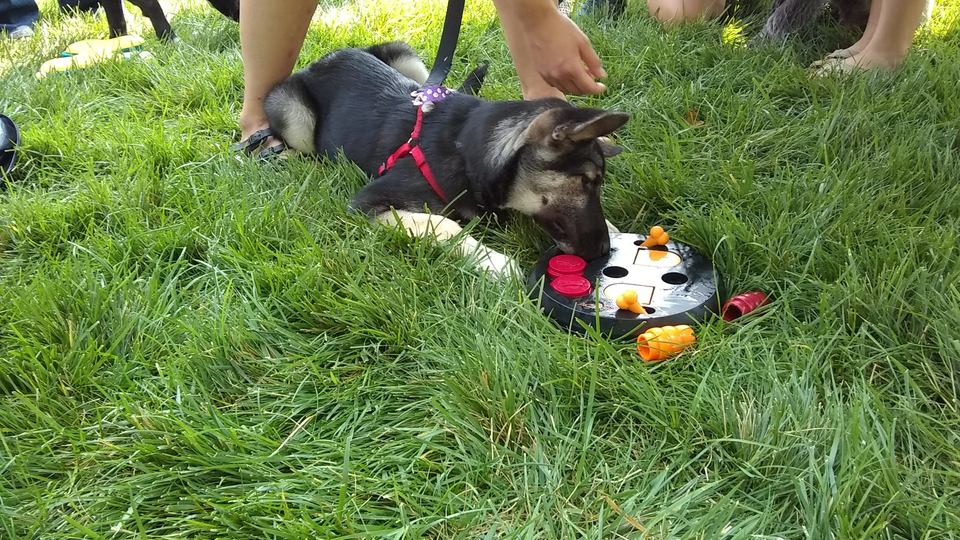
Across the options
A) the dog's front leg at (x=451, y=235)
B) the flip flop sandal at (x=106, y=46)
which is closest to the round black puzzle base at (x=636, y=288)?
the dog's front leg at (x=451, y=235)

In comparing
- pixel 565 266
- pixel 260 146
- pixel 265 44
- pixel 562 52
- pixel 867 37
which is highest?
pixel 562 52

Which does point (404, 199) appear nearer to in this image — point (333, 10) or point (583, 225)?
point (583, 225)

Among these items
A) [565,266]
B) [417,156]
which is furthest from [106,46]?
[565,266]

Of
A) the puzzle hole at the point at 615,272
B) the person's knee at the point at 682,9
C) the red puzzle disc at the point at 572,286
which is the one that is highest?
the person's knee at the point at 682,9

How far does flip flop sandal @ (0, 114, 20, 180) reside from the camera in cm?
306

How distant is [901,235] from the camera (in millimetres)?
2047

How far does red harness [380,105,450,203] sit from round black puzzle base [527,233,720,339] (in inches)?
25.5

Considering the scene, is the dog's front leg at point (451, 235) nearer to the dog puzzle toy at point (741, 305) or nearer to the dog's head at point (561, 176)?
the dog's head at point (561, 176)

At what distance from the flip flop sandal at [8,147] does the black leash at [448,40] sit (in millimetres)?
2045

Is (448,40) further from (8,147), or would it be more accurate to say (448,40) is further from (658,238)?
(8,147)

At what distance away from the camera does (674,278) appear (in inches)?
82.0

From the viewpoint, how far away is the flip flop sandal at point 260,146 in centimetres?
315

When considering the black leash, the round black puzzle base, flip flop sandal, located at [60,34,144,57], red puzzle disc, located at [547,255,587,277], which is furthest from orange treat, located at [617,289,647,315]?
flip flop sandal, located at [60,34,144,57]

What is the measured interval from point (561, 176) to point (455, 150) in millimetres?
511
